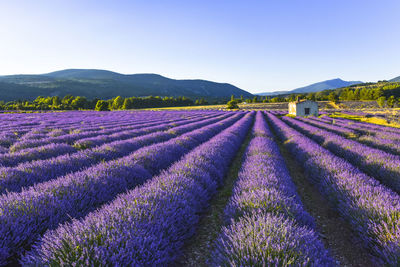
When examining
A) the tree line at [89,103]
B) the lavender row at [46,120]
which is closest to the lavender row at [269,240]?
the lavender row at [46,120]

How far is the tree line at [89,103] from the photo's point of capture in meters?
63.3

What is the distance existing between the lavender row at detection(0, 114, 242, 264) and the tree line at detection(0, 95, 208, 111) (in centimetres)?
6669

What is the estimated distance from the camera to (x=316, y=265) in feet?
5.02

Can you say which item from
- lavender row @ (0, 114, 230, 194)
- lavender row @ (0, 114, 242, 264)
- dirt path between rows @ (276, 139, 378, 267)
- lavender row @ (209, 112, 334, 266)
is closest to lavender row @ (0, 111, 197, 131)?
lavender row @ (0, 114, 230, 194)

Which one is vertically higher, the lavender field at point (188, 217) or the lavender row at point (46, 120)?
the lavender field at point (188, 217)

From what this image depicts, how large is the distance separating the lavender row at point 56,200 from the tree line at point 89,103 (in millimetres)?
66694

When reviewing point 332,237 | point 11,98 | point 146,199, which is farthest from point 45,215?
point 11,98

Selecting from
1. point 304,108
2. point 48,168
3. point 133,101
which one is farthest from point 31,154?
point 133,101

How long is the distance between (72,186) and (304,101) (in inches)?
1454

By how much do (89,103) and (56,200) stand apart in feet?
273

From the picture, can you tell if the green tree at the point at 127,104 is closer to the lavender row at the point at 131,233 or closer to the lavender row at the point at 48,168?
the lavender row at the point at 48,168

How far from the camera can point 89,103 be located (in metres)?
74.4

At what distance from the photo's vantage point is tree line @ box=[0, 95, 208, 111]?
2493 inches

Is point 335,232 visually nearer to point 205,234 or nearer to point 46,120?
point 205,234
